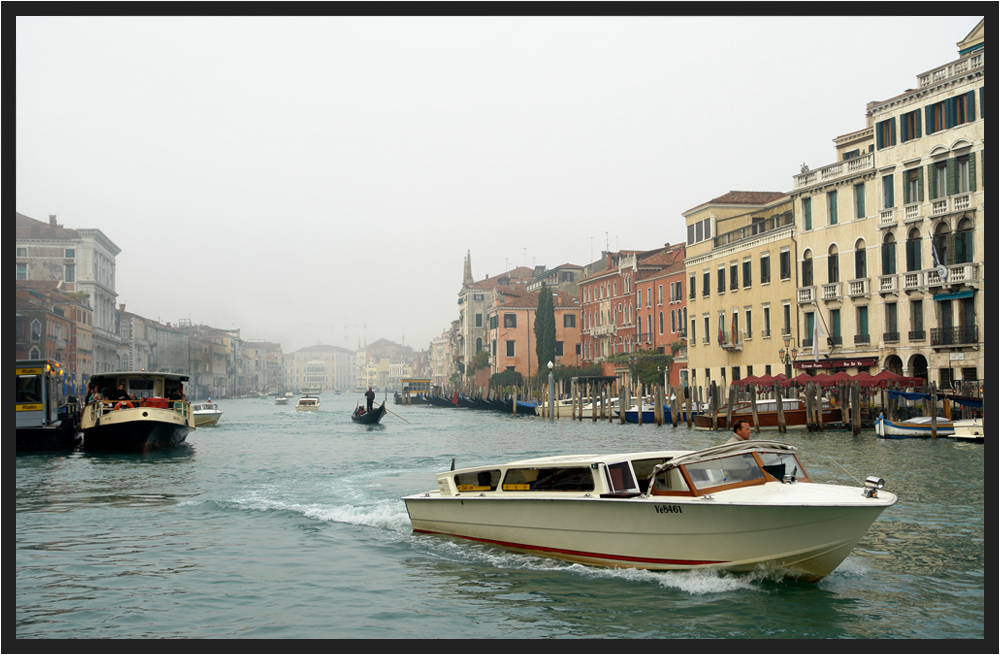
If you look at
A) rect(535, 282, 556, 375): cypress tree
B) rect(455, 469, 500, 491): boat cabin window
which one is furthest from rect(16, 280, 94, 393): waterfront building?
rect(455, 469, 500, 491): boat cabin window

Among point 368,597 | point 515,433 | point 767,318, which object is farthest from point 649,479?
point 767,318

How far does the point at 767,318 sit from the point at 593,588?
105ft

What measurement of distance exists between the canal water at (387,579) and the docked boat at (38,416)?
8931 mm

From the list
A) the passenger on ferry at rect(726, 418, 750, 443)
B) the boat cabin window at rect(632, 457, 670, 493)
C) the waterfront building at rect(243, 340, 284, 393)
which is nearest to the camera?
the boat cabin window at rect(632, 457, 670, 493)

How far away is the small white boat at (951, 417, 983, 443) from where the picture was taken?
22969 mm

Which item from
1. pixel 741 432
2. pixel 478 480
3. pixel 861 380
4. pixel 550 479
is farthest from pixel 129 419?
pixel 861 380

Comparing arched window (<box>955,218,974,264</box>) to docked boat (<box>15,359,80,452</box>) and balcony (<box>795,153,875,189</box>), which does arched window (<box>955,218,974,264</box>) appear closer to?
balcony (<box>795,153,875,189</box>)

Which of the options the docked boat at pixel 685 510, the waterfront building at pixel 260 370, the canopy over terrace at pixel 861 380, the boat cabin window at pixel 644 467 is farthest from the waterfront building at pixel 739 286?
the waterfront building at pixel 260 370

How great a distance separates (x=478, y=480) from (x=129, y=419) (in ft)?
54.0

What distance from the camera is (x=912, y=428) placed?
24.4 meters

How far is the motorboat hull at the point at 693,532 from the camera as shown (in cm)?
771

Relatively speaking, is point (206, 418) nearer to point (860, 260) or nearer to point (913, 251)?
point (860, 260)

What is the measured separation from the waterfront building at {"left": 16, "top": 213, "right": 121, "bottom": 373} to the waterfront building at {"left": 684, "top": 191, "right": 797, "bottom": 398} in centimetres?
5261

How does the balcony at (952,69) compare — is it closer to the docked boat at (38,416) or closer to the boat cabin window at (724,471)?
the boat cabin window at (724,471)
